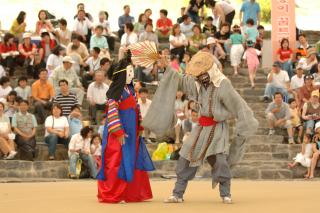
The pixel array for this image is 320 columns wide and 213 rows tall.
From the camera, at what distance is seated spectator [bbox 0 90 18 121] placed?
21.7 metres

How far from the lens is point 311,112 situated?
2189 cm

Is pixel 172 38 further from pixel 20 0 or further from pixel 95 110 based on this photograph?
pixel 20 0

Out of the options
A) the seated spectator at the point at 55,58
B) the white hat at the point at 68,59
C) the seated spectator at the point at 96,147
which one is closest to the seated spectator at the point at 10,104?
the white hat at the point at 68,59

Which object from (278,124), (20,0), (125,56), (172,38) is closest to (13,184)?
(125,56)

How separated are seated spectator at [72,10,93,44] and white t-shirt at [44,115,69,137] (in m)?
5.49

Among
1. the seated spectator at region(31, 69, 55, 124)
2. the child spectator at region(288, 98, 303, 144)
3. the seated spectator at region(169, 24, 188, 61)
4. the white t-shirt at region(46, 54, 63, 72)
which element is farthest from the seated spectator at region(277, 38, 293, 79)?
the seated spectator at region(31, 69, 55, 124)

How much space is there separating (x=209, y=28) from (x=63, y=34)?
347 centimetres

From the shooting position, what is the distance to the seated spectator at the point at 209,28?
26522 millimetres

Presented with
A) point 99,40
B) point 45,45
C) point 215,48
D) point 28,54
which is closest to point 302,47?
point 215,48

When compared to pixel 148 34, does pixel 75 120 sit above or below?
below

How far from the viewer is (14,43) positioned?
2469 cm

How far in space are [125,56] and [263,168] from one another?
19.8ft

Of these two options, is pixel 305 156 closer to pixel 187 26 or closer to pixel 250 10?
pixel 187 26

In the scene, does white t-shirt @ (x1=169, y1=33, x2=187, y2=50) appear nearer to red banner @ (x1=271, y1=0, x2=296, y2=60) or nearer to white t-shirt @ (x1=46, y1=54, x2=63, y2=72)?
red banner @ (x1=271, y1=0, x2=296, y2=60)
